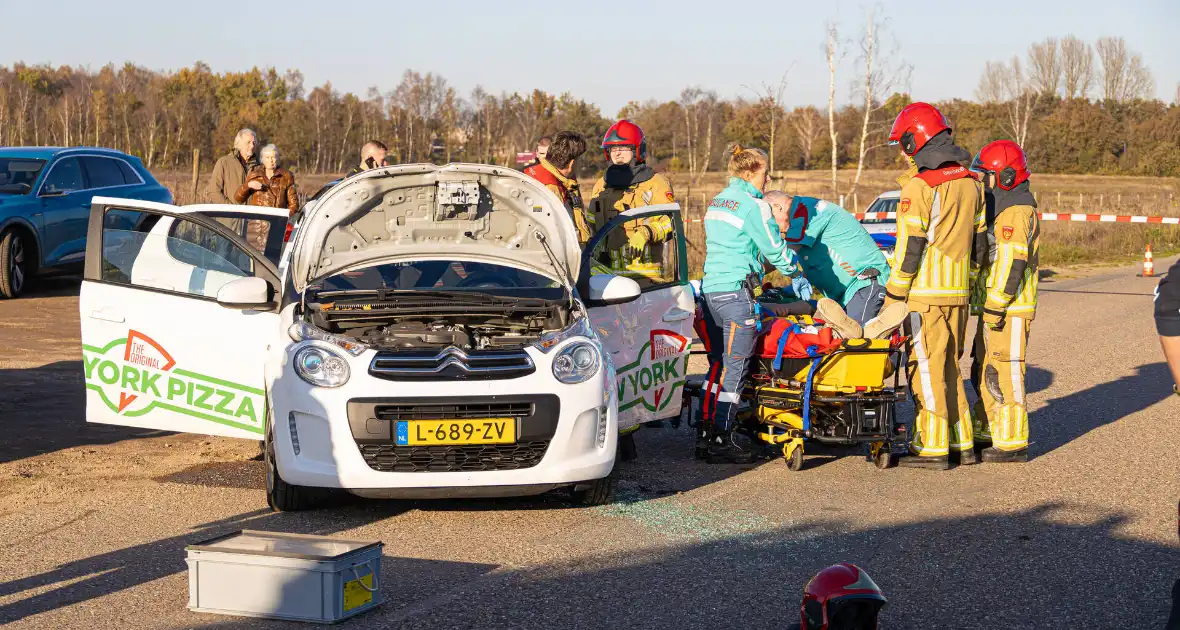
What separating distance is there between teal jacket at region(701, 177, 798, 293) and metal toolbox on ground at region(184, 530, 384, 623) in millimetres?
3926

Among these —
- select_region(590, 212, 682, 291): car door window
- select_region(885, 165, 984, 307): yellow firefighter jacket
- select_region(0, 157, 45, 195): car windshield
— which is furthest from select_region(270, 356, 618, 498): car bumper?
select_region(0, 157, 45, 195): car windshield

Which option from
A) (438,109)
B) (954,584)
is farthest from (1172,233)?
(954,584)

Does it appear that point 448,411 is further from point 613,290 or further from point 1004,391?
point 1004,391

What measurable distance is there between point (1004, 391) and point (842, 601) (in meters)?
4.82

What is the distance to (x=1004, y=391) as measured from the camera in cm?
880

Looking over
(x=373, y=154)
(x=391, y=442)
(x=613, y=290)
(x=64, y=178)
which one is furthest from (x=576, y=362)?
(x=64, y=178)

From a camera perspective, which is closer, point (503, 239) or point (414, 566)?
point (414, 566)

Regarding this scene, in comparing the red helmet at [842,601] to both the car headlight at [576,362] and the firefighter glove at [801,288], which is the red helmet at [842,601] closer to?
the car headlight at [576,362]

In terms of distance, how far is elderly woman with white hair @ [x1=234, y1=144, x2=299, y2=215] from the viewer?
39.8 ft

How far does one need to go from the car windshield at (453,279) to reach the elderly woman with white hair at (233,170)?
5.76m

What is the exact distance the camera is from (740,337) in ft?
27.6

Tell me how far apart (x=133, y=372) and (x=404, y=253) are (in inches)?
65.3

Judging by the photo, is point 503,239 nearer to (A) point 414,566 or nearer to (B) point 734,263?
(B) point 734,263

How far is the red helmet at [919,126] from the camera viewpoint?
8.38 meters
